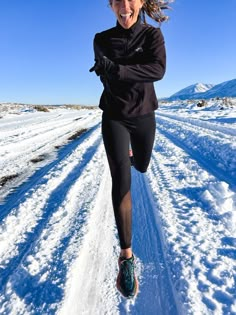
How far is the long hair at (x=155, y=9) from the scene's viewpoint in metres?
2.45

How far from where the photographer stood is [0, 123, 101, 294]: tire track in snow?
274cm

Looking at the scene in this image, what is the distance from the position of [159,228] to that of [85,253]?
84cm

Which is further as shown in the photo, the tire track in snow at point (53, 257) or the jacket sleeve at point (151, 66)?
the tire track in snow at point (53, 257)

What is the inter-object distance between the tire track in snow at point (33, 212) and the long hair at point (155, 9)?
7.30ft

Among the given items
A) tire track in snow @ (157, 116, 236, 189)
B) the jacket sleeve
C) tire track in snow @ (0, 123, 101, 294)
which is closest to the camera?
the jacket sleeve

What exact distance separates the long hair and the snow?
1920 mm

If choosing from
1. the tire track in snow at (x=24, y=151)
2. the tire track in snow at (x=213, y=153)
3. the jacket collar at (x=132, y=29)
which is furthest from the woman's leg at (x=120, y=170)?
the tire track in snow at (x=24, y=151)

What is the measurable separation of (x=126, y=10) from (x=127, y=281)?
73.0 inches

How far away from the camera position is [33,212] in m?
3.72

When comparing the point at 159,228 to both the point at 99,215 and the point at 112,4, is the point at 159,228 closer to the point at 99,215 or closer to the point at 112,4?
the point at 99,215

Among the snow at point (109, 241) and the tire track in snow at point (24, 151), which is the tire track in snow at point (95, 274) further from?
the tire track in snow at point (24, 151)

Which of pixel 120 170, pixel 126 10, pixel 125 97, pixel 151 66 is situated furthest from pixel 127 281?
pixel 126 10

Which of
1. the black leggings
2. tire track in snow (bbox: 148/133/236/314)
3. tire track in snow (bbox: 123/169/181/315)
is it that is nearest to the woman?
the black leggings

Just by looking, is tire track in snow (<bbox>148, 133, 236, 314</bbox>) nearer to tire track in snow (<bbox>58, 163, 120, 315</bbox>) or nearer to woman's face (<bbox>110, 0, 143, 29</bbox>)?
tire track in snow (<bbox>58, 163, 120, 315</bbox>)
